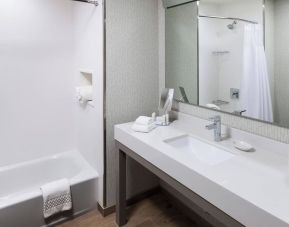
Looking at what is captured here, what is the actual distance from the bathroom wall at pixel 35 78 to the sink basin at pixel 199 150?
4.88ft

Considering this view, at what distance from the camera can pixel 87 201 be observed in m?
2.13

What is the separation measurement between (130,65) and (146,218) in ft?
4.56

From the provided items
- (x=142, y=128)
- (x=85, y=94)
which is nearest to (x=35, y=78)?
(x=85, y=94)

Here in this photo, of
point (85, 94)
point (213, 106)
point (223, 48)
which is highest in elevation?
point (223, 48)

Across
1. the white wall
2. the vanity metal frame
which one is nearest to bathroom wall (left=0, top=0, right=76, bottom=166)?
the white wall

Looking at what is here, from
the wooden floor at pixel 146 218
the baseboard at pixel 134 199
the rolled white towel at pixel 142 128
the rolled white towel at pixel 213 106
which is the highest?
the rolled white towel at pixel 213 106

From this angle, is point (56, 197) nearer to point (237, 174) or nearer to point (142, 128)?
point (142, 128)

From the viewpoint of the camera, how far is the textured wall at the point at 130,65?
6.26ft

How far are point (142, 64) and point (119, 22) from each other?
42cm

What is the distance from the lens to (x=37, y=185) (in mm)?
2447

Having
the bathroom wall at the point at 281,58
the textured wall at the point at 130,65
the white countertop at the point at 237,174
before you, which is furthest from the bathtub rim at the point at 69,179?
the bathroom wall at the point at 281,58

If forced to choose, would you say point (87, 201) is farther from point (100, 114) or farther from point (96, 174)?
point (100, 114)

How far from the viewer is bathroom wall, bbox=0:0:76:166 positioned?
2.22 m

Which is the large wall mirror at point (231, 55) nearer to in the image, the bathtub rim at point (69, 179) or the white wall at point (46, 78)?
the white wall at point (46, 78)
